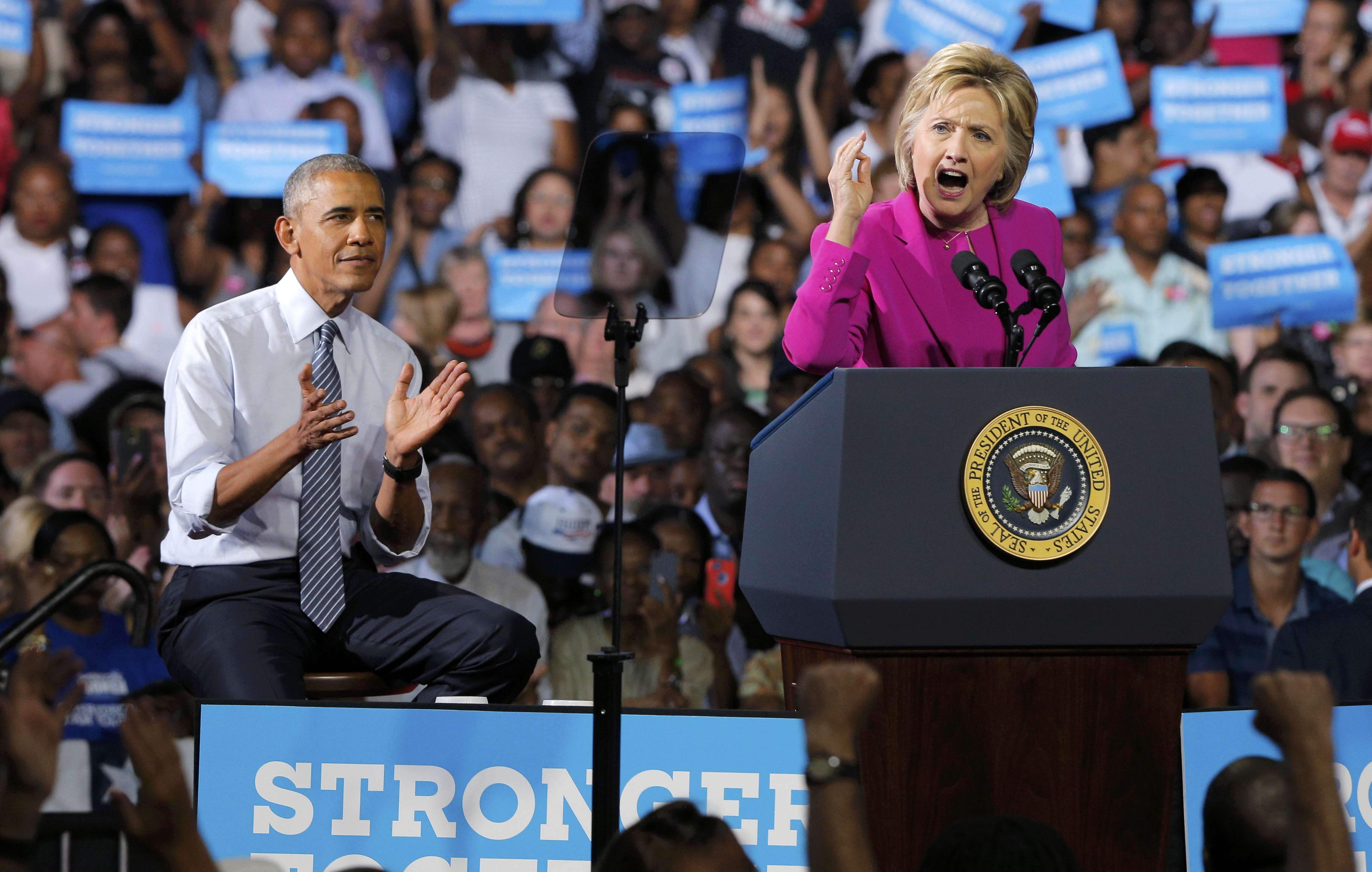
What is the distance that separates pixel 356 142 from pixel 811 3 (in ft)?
6.36

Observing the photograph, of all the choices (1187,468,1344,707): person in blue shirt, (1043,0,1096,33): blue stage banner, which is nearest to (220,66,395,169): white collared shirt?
(1043,0,1096,33): blue stage banner

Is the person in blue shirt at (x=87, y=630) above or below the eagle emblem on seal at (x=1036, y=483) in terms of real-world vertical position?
above

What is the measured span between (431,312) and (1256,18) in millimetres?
3534

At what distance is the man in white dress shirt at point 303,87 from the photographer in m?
5.08

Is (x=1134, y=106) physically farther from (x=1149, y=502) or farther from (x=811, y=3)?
(x=1149, y=502)

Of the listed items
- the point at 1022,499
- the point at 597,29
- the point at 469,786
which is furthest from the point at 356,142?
the point at 1022,499

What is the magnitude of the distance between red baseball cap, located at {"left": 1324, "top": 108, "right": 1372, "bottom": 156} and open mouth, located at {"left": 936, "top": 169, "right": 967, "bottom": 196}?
159 inches

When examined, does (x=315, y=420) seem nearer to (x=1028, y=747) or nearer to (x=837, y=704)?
(x=837, y=704)

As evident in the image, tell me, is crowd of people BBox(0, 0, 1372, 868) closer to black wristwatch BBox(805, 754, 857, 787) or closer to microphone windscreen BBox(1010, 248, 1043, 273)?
microphone windscreen BBox(1010, 248, 1043, 273)

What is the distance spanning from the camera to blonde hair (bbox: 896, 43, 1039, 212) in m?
1.89

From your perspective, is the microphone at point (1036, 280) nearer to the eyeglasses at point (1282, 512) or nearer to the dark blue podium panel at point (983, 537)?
the dark blue podium panel at point (983, 537)

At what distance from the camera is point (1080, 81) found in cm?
522

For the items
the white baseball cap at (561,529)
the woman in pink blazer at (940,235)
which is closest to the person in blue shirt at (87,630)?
the white baseball cap at (561,529)

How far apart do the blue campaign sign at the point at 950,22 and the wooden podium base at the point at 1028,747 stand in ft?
13.9
